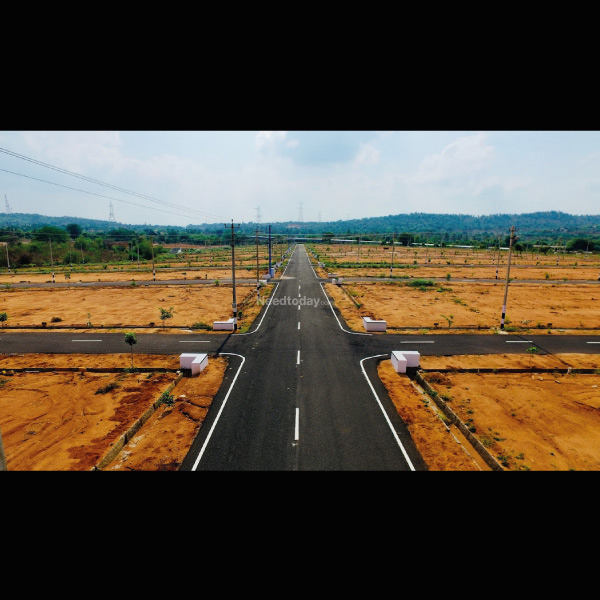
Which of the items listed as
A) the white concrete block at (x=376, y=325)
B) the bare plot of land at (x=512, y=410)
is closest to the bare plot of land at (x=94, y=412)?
the bare plot of land at (x=512, y=410)

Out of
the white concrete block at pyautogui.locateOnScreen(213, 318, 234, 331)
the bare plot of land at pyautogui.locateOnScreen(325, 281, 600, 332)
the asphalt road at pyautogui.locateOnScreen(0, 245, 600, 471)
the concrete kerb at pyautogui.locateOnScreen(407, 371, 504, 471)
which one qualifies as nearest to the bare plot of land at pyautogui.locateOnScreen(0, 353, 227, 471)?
the asphalt road at pyautogui.locateOnScreen(0, 245, 600, 471)

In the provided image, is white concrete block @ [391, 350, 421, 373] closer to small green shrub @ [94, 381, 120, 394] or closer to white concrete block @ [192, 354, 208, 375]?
white concrete block @ [192, 354, 208, 375]

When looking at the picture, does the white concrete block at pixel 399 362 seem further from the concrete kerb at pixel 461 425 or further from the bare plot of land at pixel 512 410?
the concrete kerb at pixel 461 425
